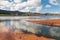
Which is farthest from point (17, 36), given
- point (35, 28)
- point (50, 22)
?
point (50, 22)

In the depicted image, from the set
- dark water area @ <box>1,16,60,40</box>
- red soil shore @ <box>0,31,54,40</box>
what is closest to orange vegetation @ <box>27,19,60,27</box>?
dark water area @ <box>1,16,60,40</box>

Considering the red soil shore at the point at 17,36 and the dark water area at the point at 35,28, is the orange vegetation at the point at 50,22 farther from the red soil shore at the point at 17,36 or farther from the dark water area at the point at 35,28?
the red soil shore at the point at 17,36

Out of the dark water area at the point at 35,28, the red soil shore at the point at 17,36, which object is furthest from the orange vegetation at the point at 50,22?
the red soil shore at the point at 17,36

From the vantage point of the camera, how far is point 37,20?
6.37 feet

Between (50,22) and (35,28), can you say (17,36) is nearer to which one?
(35,28)

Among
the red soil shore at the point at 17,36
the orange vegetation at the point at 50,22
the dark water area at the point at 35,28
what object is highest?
the orange vegetation at the point at 50,22

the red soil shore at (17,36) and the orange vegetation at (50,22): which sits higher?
the orange vegetation at (50,22)

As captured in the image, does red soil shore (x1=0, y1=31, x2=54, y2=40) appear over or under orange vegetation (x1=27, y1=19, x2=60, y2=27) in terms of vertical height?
under

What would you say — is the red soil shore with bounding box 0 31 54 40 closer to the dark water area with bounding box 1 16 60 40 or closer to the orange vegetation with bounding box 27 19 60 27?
the dark water area with bounding box 1 16 60 40

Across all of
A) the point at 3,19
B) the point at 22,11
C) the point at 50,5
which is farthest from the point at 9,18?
the point at 50,5

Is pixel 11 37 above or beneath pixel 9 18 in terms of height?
beneath

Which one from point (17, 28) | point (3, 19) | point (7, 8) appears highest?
point (7, 8)

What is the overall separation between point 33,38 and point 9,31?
0.36m

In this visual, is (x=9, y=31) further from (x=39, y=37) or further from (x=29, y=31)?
(x=39, y=37)
